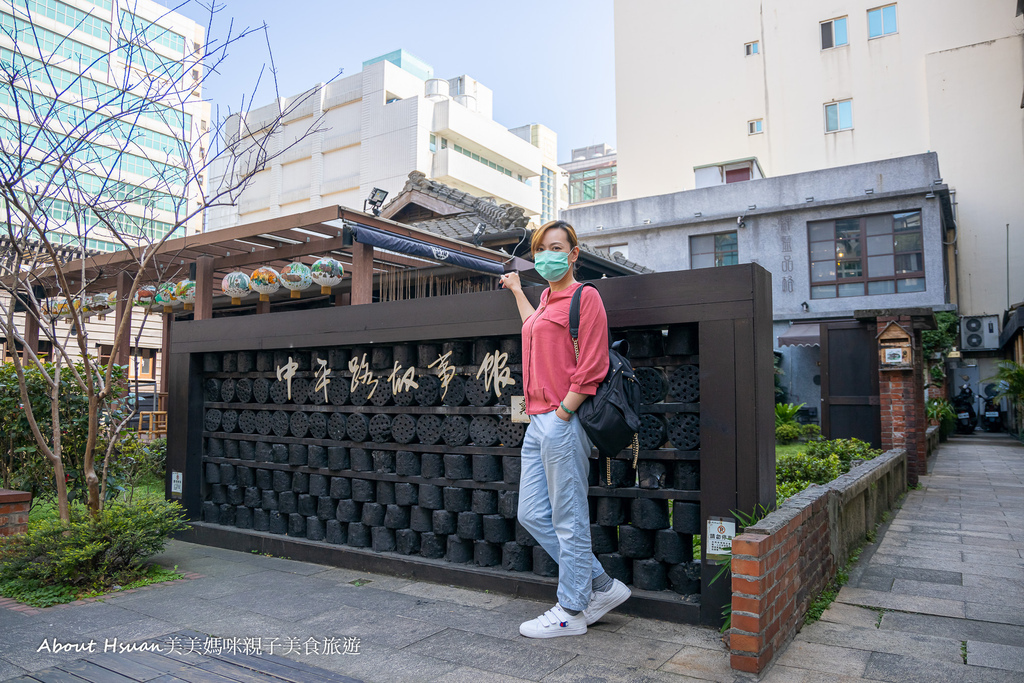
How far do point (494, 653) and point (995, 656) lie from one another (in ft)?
8.09

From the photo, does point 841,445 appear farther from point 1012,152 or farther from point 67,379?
point 1012,152

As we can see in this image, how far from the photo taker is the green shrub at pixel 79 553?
4.72 meters

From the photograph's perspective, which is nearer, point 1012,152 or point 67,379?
point 67,379

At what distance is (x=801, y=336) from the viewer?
18.4 m

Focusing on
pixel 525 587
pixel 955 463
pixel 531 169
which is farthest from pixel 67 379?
pixel 531 169

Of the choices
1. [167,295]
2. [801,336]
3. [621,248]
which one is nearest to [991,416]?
[801,336]

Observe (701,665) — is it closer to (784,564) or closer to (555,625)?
A: (784,564)

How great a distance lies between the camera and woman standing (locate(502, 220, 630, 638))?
3801 millimetres

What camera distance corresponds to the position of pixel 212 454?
6.58 meters

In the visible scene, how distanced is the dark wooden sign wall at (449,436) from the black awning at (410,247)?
4.13ft

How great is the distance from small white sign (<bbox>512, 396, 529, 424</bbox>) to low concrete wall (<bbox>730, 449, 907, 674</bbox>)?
1668 mm

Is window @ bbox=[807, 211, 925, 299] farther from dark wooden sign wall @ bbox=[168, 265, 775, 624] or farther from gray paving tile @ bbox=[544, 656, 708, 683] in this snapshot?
gray paving tile @ bbox=[544, 656, 708, 683]

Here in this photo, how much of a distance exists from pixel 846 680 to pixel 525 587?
1.98m

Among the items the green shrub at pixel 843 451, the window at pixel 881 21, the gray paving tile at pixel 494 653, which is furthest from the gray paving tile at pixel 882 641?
the window at pixel 881 21
